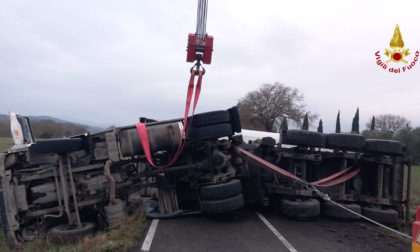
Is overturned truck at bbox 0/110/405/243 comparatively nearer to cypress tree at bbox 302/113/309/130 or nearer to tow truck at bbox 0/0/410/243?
tow truck at bbox 0/0/410/243

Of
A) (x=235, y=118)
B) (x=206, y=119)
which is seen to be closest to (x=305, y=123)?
(x=235, y=118)

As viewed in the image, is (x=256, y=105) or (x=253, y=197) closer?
(x=253, y=197)

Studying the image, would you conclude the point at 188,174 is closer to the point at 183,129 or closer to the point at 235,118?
the point at 183,129

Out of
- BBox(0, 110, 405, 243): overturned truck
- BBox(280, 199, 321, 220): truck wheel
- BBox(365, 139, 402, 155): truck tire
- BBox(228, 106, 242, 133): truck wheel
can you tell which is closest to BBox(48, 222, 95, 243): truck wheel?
BBox(0, 110, 405, 243): overturned truck

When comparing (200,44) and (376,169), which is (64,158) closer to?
(200,44)

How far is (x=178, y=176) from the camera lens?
283 inches

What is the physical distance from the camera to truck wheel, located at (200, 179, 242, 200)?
21.0ft

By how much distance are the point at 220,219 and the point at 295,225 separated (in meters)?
1.46

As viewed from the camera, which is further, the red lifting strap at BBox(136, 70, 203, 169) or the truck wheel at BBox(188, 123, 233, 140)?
the truck wheel at BBox(188, 123, 233, 140)

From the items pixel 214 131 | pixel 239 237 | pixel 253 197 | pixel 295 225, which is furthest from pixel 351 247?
pixel 214 131

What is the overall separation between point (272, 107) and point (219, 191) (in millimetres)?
43869

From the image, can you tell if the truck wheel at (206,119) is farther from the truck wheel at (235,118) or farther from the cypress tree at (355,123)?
the cypress tree at (355,123)

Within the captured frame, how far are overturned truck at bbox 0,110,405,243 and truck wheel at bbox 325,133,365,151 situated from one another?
Result: 0.8 inches

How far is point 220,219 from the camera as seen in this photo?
6.86m
